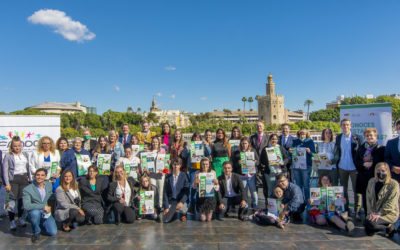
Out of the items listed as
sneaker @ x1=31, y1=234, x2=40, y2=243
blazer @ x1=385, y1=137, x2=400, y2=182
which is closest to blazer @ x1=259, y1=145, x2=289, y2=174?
blazer @ x1=385, y1=137, x2=400, y2=182

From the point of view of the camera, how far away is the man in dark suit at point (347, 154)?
19.6 feet

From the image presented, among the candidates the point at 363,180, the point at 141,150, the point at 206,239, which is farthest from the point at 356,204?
the point at 141,150

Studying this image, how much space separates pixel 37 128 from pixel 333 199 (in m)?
8.75

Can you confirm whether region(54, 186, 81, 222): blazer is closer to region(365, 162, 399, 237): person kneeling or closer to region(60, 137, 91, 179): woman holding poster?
region(60, 137, 91, 179): woman holding poster

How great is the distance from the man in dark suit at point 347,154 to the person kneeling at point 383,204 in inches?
36.9

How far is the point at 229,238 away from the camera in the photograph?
15.9 ft

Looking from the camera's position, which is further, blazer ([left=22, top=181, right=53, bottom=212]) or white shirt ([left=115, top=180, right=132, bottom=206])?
white shirt ([left=115, top=180, right=132, bottom=206])

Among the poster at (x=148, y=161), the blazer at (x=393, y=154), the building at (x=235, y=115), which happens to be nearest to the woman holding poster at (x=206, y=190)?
the poster at (x=148, y=161)

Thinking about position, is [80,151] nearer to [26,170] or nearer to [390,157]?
[26,170]

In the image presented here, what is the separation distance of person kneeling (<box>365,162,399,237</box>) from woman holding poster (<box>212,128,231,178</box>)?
3.07 metres

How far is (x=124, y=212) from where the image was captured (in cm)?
574

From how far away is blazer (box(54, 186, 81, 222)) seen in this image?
5.30 meters

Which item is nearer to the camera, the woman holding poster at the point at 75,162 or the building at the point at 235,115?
the woman holding poster at the point at 75,162

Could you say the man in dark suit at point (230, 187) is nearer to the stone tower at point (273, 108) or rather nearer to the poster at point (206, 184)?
the poster at point (206, 184)
